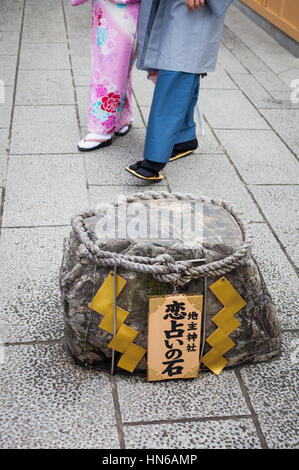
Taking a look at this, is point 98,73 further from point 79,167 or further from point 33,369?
point 33,369

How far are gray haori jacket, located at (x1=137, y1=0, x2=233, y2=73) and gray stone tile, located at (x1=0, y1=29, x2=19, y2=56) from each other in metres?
3.02

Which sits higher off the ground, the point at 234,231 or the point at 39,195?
the point at 234,231

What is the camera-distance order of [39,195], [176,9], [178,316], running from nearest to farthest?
[178,316] → [176,9] → [39,195]

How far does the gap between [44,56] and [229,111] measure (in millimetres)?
2343

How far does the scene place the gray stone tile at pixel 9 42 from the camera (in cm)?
602

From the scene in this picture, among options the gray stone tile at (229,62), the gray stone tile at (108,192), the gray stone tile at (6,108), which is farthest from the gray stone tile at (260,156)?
the gray stone tile at (6,108)

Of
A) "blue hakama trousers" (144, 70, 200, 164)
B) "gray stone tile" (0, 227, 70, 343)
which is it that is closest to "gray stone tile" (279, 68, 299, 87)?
"blue hakama trousers" (144, 70, 200, 164)

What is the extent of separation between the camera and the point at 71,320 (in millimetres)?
2150

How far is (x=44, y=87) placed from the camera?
17.0ft

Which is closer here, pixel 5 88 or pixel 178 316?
pixel 178 316

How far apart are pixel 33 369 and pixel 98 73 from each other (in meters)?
2.45

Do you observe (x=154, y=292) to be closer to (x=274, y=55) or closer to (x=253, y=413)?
(x=253, y=413)
